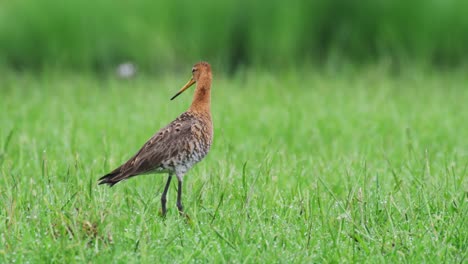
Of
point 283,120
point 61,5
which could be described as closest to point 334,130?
point 283,120

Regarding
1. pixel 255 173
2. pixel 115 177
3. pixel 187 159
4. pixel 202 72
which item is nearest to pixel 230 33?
pixel 255 173

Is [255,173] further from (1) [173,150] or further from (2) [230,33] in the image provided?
(2) [230,33]

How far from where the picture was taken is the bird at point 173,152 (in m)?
5.40

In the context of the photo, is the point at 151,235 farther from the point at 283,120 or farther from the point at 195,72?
the point at 283,120

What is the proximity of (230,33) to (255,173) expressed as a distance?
18.2 ft

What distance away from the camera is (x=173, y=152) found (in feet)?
17.9

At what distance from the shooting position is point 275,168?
668 centimetres

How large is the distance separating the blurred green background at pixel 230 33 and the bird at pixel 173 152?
5.77m

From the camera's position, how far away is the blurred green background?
11.5 metres

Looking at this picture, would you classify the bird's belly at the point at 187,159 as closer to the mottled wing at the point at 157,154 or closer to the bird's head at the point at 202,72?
the mottled wing at the point at 157,154

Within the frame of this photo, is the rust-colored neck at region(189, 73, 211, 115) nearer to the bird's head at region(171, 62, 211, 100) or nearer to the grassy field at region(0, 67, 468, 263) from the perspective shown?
the bird's head at region(171, 62, 211, 100)

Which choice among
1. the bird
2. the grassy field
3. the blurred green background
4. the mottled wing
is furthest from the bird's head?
the blurred green background

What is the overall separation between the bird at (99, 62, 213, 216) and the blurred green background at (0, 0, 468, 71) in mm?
5773

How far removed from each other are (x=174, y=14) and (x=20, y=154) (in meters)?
4.99
